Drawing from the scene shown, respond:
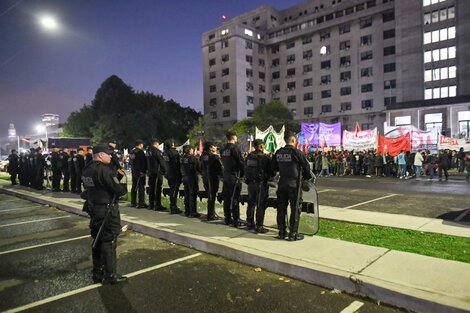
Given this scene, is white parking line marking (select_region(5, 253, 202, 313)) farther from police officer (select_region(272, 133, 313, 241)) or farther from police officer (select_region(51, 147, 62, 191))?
police officer (select_region(51, 147, 62, 191))

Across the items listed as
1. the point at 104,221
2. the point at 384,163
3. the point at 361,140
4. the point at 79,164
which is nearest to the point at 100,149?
the point at 104,221

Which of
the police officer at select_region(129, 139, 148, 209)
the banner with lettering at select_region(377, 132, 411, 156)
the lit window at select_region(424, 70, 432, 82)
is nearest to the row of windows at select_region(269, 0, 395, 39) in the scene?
the lit window at select_region(424, 70, 432, 82)

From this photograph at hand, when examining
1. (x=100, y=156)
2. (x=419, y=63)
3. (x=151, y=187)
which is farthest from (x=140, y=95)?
(x=100, y=156)

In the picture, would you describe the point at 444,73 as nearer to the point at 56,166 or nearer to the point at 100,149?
the point at 56,166

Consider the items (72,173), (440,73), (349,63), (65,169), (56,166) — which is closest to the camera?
(72,173)

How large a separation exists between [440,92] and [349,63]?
1823cm

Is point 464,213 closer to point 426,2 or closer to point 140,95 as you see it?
point 426,2

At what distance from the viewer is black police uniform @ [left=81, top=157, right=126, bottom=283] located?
15.7ft

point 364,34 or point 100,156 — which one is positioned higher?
point 364,34

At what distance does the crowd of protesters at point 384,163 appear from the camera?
795 inches

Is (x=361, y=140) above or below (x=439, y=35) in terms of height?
below

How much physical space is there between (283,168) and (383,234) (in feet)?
7.93

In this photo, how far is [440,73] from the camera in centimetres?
5416

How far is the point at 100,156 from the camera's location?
16.1ft
